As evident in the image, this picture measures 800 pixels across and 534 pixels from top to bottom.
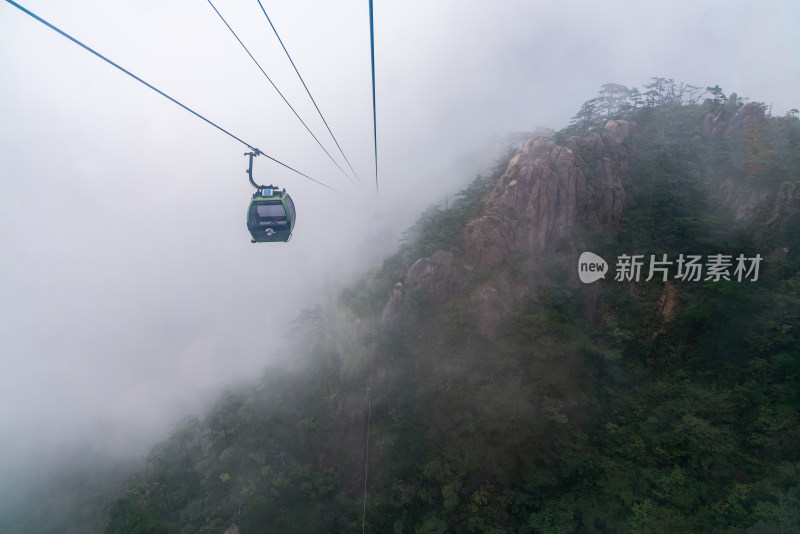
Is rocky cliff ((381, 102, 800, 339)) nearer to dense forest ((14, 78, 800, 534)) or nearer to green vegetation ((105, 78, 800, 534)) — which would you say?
dense forest ((14, 78, 800, 534))

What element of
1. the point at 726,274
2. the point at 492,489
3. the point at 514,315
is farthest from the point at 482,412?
the point at 726,274

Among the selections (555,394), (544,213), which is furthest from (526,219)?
(555,394)

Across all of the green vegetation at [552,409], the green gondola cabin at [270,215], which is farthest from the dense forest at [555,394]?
the green gondola cabin at [270,215]

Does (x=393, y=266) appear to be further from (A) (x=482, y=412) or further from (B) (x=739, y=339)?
(B) (x=739, y=339)

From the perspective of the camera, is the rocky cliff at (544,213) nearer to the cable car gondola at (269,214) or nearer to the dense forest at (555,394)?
the dense forest at (555,394)

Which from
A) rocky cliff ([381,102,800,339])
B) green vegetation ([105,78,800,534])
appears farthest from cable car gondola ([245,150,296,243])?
rocky cliff ([381,102,800,339])

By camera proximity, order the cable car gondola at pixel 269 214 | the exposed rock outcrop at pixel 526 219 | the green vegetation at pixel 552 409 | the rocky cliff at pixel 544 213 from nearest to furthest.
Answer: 1. the cable car gondola at pixel 269 214
2. the green vegetation at pixel 552 409
3. the rocky cliff at pixel 544 213
4. the exposed rock outcrop at pixel 526 219

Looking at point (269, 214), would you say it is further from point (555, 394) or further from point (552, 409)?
point (555, 394)
